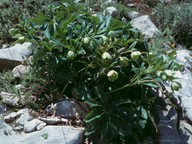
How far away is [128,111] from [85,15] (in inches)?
34.5

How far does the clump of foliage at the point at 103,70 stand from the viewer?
2961mm

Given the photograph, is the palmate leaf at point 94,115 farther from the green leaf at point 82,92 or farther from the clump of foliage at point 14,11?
the clump of foliage at point 14,11

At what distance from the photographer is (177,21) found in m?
4.62

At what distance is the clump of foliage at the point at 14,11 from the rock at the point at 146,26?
0.96 meters

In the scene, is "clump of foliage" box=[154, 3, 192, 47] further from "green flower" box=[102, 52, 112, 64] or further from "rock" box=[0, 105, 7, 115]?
"rock" box=[0, 105, 7, 115]

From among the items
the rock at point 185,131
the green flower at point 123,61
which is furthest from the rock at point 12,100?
the rock at point 185,131

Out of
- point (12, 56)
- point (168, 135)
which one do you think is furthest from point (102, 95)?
point (12, 56)

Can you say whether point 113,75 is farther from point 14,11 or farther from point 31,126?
point 14,11

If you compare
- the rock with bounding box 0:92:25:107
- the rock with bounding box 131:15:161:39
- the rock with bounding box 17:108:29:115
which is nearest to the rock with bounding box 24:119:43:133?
the rock with bounding box 17:108:29:115

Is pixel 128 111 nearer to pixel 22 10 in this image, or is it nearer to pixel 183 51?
pixel 183 51

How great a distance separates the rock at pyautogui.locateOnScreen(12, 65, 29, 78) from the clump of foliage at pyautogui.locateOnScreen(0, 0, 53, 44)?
55 centimetres

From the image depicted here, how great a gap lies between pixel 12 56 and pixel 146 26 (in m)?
1.53

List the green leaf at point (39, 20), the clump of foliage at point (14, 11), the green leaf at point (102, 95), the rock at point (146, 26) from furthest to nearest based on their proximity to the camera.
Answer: the rock at point (146, 26) → the clump of foliage at point (14, 11) → the green leaf at point (39, 20) → the green leaf at point (102, 95)

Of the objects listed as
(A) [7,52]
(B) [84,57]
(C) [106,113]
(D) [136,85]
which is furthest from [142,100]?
(A) [7,52]
